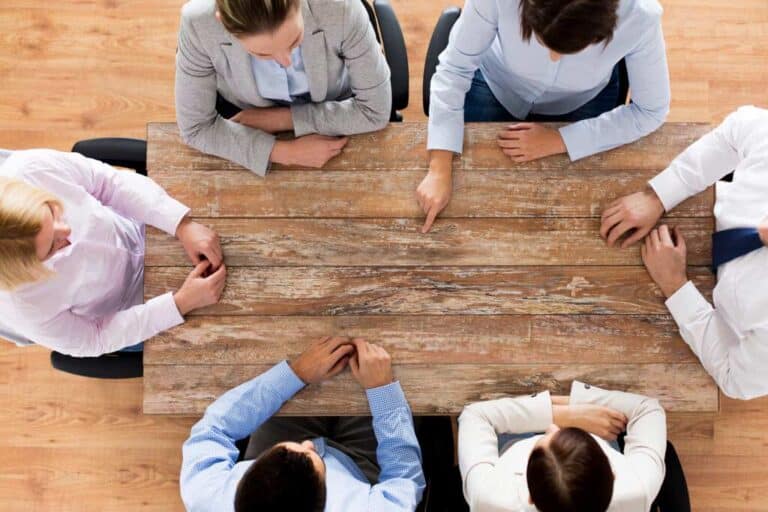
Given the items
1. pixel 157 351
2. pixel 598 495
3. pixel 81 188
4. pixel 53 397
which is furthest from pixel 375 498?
pixel 53 397

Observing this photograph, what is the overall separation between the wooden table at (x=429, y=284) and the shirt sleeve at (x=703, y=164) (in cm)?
6

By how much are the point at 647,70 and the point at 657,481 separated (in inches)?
42.0

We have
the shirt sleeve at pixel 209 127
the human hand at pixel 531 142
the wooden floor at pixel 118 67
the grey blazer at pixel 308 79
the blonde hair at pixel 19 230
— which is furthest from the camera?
the wooden floor at pixel 118 67

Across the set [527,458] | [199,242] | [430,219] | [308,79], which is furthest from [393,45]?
[527,458]

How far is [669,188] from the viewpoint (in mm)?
1748

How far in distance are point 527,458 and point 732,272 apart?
72 centimetres

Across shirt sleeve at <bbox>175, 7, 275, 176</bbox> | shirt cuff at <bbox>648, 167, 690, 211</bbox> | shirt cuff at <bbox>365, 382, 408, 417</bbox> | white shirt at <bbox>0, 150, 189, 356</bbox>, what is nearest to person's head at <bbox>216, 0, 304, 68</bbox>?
shirt sleeve at <bbox>175, 7, 275, 176</bbox>

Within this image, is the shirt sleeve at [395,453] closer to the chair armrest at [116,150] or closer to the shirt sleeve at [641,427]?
the shirt sleeve at [641,427]

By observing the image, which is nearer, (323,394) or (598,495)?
(598,495)

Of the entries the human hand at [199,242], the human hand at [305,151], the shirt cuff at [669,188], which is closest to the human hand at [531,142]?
the shirt cuff at [669,188]

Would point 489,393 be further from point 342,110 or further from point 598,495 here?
point 342,110

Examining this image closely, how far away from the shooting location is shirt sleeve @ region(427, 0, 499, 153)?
1697mm

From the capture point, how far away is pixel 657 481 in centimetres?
170

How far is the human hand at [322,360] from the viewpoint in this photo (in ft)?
5.59
